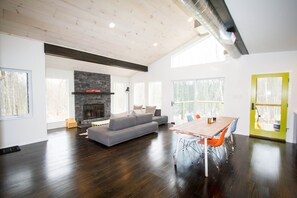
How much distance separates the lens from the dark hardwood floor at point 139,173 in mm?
2033

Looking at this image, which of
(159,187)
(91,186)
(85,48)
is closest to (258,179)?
(159,187)

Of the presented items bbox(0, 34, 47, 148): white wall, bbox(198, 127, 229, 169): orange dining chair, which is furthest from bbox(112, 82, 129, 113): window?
bbox(198, 127, 229, 169): orange dining chair

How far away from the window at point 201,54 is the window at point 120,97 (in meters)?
3.36

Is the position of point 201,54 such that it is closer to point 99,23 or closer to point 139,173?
point 99,23

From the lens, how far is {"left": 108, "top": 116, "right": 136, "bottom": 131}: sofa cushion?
392 cm

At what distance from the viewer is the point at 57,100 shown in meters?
5.79

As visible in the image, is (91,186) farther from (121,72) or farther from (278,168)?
(121,72)

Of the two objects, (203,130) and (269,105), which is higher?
(269,105)

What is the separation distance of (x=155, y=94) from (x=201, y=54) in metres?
2.93

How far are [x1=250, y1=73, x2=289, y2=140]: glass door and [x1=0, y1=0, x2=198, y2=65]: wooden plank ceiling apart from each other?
9.92ft

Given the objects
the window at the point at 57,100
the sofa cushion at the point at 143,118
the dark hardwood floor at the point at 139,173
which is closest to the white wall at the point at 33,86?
the dark hardwood floor at the point at 139,173

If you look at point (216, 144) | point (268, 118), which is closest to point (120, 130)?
point (216, 144)

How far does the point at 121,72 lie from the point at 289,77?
22.1ft

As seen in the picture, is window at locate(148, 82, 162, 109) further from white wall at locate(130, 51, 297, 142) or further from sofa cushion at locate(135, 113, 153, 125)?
sofa cushion at locate(135, 113, 153, 125)
